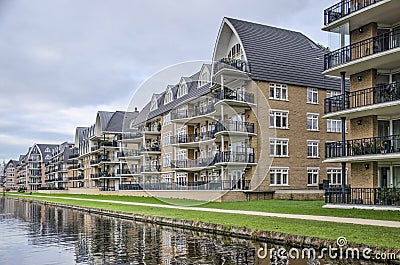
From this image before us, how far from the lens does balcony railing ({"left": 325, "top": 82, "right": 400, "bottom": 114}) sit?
26.6m

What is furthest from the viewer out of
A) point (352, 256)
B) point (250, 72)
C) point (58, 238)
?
point (250, 72)

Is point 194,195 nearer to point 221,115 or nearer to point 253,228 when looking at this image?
point 221,115

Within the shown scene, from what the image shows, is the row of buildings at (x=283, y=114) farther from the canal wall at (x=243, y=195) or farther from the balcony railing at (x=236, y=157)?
the canal wall at (x=243, y=195)

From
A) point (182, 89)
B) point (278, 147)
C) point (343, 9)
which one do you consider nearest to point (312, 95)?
point (278, 147)

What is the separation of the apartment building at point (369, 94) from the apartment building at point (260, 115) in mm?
11310

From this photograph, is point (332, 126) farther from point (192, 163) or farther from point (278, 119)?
point (192, 163)

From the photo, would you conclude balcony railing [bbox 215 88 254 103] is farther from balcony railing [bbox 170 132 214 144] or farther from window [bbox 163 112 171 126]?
window [bbox 163 112 171 126]

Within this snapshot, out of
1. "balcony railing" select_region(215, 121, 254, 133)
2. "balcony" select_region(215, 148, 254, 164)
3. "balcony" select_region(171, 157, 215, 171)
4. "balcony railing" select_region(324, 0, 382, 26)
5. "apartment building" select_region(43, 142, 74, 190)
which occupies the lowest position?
"apartment building" select_region(43, 142, 74, 190)

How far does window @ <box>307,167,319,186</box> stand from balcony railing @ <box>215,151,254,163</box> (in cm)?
629

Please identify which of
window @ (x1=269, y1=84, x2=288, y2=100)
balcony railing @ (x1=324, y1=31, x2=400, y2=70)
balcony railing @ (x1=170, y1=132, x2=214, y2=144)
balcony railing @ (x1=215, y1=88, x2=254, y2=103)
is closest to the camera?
balcony railing @ (x1=324, y1=31, x2=400, y2=70)

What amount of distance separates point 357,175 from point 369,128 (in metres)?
2.95

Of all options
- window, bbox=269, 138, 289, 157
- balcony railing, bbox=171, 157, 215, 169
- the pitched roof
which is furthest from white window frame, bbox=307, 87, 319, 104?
balcony railing, bbox=171, 157, 215, 169

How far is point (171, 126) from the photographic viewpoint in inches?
2283

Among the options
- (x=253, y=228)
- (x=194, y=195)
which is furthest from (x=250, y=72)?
(x=253, y=228)
